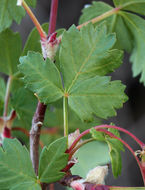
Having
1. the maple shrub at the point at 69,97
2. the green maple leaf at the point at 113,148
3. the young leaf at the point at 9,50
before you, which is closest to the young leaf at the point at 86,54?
the maple shrub at the point at 69,97

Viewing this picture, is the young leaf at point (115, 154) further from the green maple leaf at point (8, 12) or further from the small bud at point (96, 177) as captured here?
the green maple leaf at point (8, 12)

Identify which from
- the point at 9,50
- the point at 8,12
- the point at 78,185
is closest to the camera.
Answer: the point at 78,185

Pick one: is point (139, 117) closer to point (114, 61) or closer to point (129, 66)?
point (129, 66)

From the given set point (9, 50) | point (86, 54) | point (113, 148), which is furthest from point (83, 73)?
point (9, 50)

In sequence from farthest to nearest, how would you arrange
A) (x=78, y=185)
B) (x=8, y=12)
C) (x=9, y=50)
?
(x=9, y=50), (x=8, y=12), (x=78, y=185)

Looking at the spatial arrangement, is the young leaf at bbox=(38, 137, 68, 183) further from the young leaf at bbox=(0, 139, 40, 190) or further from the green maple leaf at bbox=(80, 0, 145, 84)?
the green maple leaf at bbox=(80, 0, 145, 84)

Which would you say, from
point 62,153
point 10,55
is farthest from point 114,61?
point 10,55

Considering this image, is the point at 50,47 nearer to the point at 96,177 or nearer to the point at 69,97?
the point at 69,97
